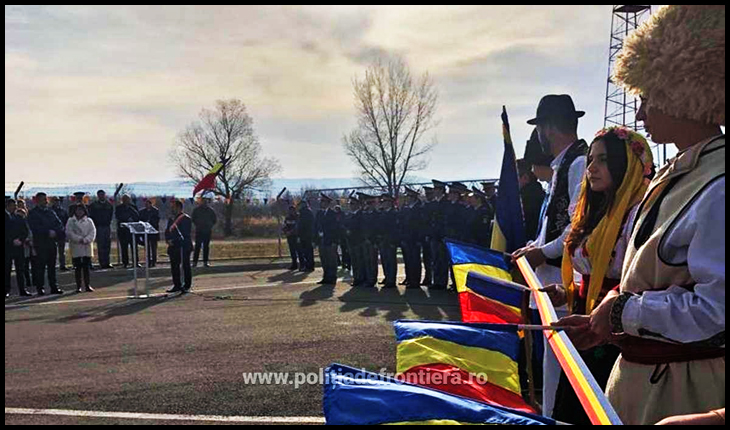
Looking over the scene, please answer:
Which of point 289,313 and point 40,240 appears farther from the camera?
point 40,240

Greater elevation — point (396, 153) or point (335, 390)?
point (396, 153)

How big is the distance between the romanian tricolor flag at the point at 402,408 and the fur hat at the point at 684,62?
1.10 metres

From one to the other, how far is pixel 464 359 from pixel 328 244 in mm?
12880

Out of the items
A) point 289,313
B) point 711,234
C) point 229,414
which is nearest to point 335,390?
point 711,234

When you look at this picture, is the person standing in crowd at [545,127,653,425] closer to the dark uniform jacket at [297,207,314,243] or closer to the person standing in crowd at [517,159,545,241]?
the person standing in crowd at [517,159,545,241]

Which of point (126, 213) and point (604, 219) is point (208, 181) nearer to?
point (126, 213)

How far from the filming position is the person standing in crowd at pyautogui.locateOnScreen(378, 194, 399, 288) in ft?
46.8

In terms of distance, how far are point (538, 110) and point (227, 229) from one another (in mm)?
30598

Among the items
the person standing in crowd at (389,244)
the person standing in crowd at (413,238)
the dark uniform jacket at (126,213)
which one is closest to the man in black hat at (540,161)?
the person standing in crowd at (413,238)

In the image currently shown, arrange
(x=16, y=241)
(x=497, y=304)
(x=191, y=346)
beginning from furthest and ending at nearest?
(x=16, y=241), (x=191, y=346), (x=497, y=304)

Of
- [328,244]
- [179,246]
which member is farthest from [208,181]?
[179,246]

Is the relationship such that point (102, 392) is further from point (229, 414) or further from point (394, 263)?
point (394, 263)

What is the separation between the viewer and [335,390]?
171cm

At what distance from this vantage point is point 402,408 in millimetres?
1661
